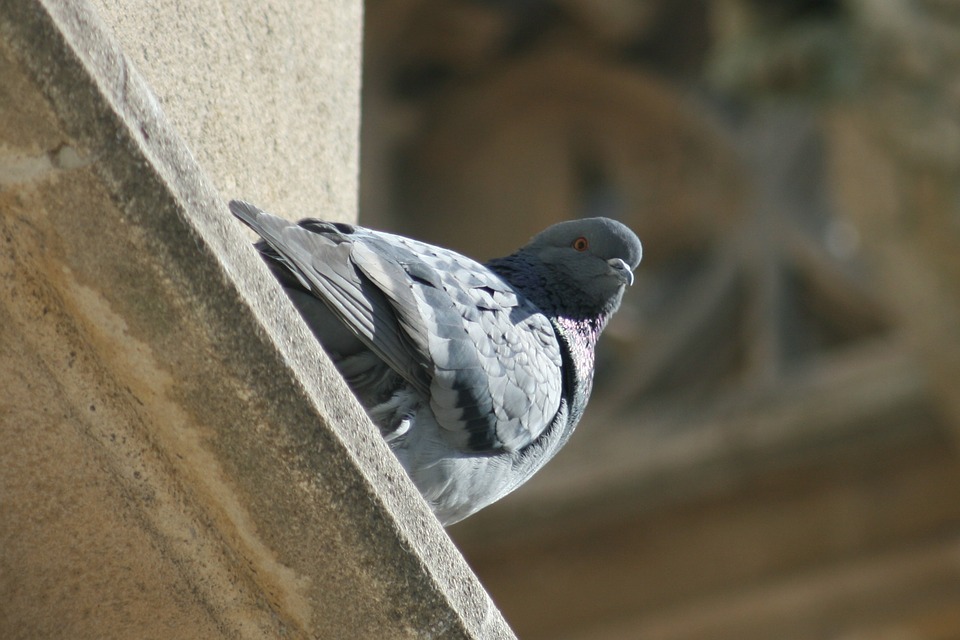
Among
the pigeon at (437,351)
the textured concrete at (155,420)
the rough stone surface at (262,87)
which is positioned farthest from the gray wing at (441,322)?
the textured concrete at (155,420)

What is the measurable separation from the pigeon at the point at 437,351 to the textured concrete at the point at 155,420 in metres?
0.45

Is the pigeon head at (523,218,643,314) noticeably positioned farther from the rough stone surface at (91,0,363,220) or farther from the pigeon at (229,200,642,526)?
the rough stone surface at (91,0,363,220)

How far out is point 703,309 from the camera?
1098cm

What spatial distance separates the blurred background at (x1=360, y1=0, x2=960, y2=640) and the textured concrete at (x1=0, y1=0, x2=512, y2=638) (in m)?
5.51

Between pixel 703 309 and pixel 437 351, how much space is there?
26.7ft

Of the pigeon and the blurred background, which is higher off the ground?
the pigeon

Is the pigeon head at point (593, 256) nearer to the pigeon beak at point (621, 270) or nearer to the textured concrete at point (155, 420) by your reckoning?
the pigeon beak at point (621, 270)

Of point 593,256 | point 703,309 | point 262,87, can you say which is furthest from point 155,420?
point 703,309

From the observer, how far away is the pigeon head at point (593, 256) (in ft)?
12.0

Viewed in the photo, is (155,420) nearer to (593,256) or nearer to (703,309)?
(593,256)

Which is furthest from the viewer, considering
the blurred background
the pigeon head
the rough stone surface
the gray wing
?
the blurred background

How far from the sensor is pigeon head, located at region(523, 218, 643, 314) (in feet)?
12.0

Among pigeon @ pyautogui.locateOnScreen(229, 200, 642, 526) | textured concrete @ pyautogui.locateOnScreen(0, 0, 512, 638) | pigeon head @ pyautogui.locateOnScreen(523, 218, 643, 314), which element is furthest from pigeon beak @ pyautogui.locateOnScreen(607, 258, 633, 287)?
textured concrete @ pyautogui.locateOnScreen(0, 0, 512, 638)

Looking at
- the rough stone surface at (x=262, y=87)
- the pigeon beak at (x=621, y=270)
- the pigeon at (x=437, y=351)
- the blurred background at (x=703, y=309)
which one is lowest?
the blurred background at (x=703, y=309)
